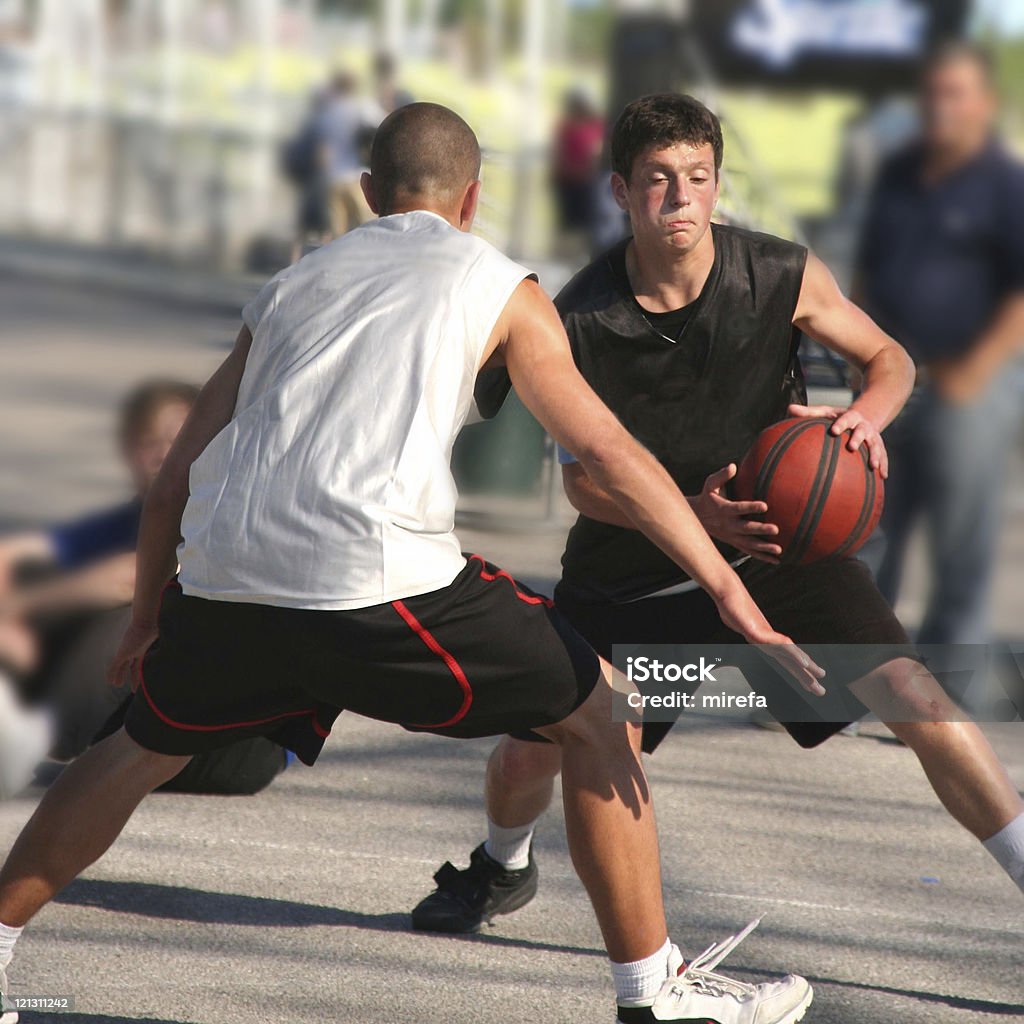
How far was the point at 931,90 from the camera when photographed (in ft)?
16.3

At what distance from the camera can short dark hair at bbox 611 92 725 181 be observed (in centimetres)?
304

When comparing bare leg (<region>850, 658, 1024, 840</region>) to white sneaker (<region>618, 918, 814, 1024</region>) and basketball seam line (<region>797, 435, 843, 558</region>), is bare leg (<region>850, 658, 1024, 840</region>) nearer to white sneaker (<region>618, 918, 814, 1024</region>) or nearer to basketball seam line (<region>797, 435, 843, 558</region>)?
basketball seam line (<region>797, 435, 843, 558</region>)

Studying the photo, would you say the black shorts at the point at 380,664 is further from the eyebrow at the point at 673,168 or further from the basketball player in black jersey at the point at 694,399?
the eyebrow at the point at 673,168

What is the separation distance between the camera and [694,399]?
10.5 feet

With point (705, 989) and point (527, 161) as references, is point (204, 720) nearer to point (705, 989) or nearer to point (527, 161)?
point (705, 989)

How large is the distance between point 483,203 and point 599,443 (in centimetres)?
525

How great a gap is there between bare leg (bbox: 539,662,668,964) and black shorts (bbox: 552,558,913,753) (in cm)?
51

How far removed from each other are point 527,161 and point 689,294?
7113mm

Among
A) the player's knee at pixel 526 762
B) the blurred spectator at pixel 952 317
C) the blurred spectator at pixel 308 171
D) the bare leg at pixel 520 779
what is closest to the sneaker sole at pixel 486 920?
the bare leg at pixel 520 779

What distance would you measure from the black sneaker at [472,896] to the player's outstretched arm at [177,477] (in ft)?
3.50

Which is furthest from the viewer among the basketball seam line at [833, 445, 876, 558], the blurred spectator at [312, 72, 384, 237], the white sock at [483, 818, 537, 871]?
the blurred spectator at [312, 72, 384, 237]

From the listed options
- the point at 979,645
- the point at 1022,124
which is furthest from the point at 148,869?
the point at 1022,124

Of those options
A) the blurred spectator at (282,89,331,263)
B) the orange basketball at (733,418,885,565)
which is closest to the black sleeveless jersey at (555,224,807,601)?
the orange basketball at (733,418,885,565)

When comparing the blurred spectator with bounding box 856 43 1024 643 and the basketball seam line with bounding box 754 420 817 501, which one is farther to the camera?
the blurred spectator with bounding box 856 43 1024 643
